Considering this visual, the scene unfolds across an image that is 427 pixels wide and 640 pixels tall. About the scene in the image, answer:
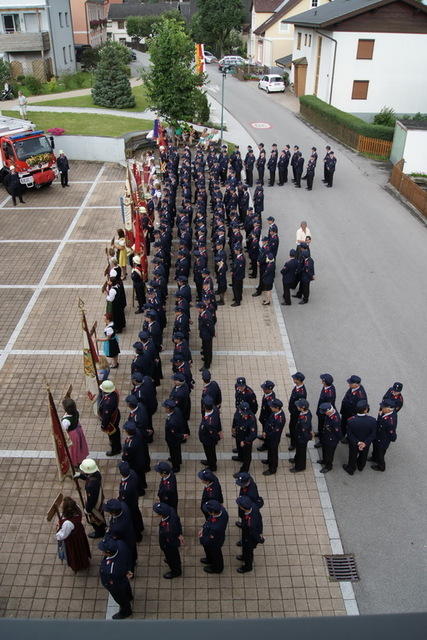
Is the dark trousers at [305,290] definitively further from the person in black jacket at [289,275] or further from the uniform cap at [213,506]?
the uniform cap at [213,506]

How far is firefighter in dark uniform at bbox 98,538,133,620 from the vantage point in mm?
6031

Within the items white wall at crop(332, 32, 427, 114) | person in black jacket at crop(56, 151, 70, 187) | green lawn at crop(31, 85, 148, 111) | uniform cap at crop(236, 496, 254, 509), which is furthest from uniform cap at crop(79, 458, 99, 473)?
green lawn at crop(31, 85, 148, 111)

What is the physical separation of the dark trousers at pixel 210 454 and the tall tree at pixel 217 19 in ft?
212

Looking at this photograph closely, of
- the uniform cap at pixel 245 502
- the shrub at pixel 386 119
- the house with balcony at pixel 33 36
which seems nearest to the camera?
the uniform cap at pixel 245 502

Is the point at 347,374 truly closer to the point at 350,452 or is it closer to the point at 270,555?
the point at 350,452

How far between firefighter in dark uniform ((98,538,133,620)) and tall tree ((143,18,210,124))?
72.7ft

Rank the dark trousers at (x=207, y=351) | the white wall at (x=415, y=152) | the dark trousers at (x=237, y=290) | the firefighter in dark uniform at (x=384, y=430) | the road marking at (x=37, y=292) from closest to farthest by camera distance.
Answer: the firefighter in dark uniform at (x=384, y=430) → the dark trousers at (x=207, y=351) → the road marking at (x=37, y=292) → the dark trousers at (x=237, y=290) → the white wall at (x=415, y=152)

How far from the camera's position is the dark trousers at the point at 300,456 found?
838cm

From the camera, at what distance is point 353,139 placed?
1037 inches

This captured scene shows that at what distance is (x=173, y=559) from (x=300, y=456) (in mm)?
2607

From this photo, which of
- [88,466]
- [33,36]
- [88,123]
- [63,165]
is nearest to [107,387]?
[88,466]

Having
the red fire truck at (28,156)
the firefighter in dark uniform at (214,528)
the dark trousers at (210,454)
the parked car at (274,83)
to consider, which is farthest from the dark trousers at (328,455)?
the parked car at (274,83)

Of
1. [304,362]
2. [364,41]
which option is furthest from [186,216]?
[364,41]

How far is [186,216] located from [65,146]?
40.5 ft
